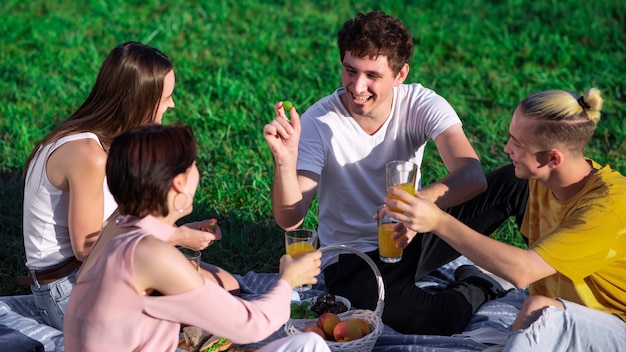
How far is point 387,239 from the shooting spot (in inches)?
171

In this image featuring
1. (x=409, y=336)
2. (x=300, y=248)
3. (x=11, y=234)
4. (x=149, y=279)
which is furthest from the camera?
(x=11, y=234)

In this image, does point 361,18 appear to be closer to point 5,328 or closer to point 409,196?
point 409,196

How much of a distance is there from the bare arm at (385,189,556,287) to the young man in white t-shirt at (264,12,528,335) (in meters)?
0.79

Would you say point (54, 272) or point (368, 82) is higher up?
point (368, 82)

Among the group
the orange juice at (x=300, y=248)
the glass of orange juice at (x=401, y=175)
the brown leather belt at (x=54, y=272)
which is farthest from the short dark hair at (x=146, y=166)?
the brown leather belt at (x=54, y=272)

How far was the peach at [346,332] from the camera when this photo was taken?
420cm

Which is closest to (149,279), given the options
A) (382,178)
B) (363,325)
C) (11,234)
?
(363,325)

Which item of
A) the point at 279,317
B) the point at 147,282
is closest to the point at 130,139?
the point at 147,282

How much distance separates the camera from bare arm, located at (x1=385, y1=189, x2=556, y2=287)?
3.79 m

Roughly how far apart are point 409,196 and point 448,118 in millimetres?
1233

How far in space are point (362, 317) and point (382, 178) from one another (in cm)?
95

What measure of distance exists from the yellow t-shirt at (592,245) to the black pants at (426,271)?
810mm

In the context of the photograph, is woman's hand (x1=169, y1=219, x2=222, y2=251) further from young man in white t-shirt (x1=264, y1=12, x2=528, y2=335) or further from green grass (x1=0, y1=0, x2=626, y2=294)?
green grass (x1=0, y1=0, x2=626, y2=294)

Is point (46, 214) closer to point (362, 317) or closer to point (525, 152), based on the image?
point (362, 317)
